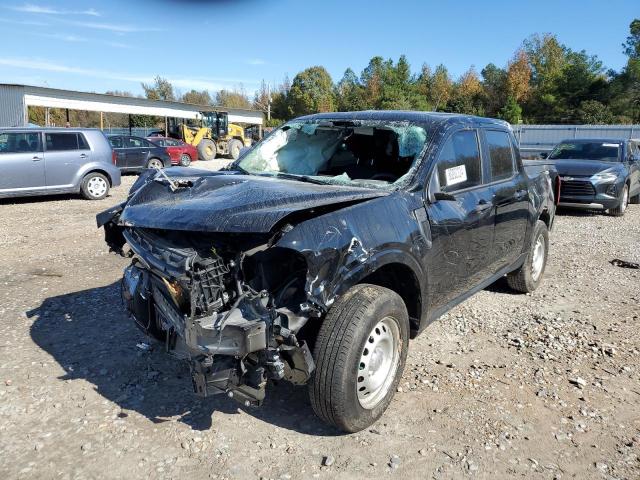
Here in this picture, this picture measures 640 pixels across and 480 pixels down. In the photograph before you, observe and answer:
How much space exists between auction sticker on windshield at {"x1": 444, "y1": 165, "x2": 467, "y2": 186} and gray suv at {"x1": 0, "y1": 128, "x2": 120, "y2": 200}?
10479 mm

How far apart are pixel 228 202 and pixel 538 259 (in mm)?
4125

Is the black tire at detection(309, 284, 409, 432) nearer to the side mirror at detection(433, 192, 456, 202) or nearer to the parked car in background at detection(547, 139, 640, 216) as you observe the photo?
the side mirror at detection(433, 192, 456, 202)

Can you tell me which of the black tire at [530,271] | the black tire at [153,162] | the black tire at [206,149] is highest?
the black tire at [206,149]

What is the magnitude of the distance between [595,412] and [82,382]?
3.49 metres

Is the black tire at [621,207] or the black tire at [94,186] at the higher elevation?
the black tire at [94,186]

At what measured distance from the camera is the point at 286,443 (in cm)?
303

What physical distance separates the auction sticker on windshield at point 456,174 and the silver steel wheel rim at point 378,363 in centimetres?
128

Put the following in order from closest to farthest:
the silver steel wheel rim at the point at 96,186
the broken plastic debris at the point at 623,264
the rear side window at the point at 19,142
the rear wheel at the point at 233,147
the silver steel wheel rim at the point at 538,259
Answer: the silver steel wheel rim at the point at 538,259, the broken plastic debris at the point at 623,264, the rear side window at the point at 19,142, the silver steel wheel rim at the point at 96,186, the rear wheel at the point at 233,147

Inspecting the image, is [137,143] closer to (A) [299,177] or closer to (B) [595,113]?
(A) [299,177]

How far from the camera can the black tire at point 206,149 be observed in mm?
26845

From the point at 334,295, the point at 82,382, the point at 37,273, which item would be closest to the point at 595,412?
the point at 334,295

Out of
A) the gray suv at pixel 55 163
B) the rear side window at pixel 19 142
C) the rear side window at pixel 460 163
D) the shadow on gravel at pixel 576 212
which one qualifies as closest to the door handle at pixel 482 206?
the rear side window at pixel 460 163

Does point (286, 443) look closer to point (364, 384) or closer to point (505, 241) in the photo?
point (364, 384)

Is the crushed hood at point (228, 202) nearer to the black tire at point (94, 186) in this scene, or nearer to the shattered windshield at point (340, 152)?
the shattered windshield at point (340, 152)
